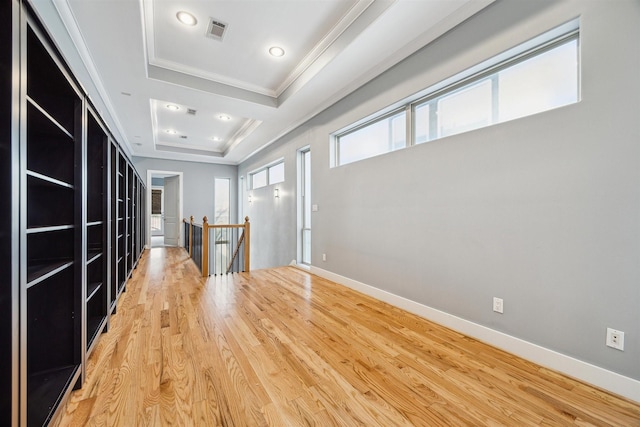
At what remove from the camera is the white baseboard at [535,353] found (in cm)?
155

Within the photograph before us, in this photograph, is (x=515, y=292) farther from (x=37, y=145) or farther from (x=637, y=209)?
(x=37, y=145)

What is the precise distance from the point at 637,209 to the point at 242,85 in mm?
4215

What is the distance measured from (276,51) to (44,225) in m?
2.76

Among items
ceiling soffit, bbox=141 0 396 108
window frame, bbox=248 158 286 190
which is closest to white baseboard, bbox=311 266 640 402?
ceiling soffit, bbox=141 0 396 108

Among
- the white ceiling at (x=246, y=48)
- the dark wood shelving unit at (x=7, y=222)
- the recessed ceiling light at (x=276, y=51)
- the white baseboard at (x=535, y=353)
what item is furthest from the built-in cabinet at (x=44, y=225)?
the white baseboard at (x=535, y=353)

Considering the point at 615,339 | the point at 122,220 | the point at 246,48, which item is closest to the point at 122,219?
the point at 122,220

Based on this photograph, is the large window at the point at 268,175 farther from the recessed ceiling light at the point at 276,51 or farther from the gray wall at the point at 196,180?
the recessed ceiling light at the point at 276,51

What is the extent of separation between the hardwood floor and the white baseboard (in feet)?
0.20

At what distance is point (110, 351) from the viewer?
1.96m

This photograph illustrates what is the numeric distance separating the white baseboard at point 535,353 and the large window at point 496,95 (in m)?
1.73

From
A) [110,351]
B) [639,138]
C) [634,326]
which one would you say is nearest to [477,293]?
[634,326]

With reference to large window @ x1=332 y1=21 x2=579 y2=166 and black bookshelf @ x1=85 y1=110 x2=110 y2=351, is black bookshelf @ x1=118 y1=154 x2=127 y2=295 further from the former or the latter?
large window @ x1=332 y1=21 x2=579 y2=166

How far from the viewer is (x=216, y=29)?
275 centimetres

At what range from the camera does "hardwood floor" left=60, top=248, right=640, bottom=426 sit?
4.53 feet
